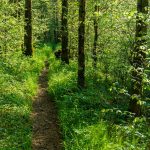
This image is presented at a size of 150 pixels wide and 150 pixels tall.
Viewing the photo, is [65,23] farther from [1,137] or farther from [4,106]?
[1,137]

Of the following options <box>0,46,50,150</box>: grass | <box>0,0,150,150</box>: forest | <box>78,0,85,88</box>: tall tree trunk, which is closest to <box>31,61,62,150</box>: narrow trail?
<box>0,0,150,150</box>: forest

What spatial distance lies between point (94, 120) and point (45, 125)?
1.99 meters

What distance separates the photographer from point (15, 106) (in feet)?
41.4

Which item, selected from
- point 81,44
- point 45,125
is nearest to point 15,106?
point 45,125

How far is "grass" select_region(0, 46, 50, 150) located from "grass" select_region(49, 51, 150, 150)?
1.24 metres

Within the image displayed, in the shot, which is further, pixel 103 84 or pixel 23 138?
pixel 103 84

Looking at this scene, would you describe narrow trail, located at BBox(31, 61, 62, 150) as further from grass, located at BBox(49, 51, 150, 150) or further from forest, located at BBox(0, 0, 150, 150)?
grass, located at BBox(49, 51, 150, 150)

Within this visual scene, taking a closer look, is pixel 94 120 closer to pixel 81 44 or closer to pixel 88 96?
pixel 88 96

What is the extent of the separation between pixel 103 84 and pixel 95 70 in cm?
125

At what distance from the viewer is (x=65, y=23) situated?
23594 millimetres

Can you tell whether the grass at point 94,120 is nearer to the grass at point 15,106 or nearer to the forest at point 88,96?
the forest at point 88,96

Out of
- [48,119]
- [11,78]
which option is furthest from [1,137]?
[11,78]

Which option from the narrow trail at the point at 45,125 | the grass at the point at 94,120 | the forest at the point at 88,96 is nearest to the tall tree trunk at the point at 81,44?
the forest at the point at 88,96

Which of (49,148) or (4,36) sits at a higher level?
(4,36)
